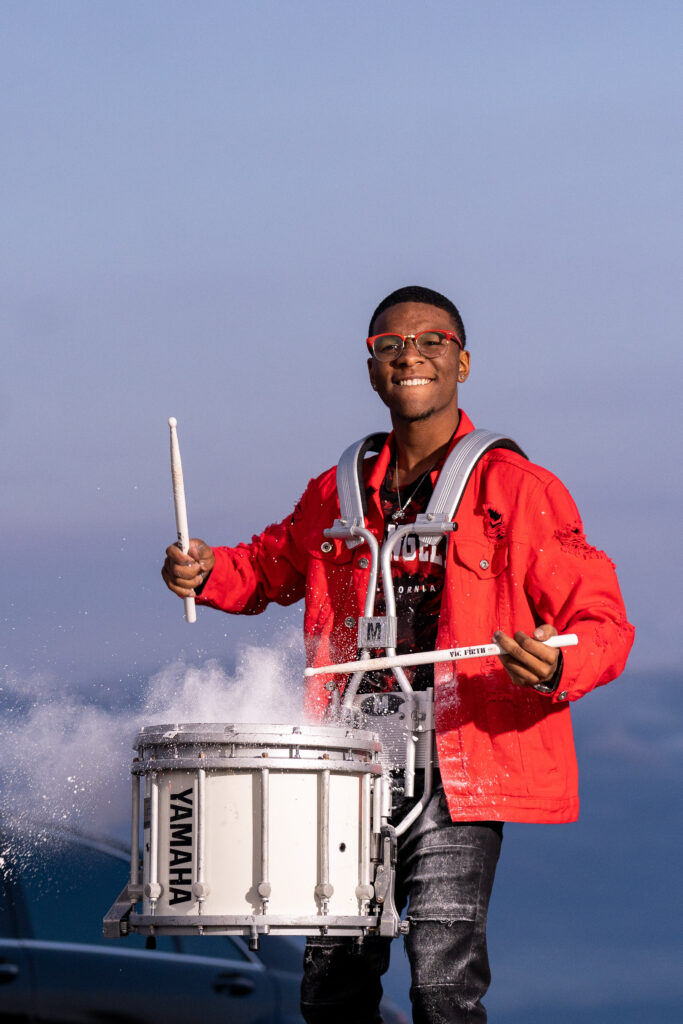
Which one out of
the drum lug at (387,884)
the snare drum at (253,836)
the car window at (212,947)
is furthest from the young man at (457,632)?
the car window at (212,947)

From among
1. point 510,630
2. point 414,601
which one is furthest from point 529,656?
point 414,601

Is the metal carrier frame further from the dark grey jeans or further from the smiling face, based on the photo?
the smiling face

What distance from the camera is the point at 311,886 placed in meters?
4.48

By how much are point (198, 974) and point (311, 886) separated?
223 centimetres

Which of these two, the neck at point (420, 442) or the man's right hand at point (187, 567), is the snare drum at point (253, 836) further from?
the neck at point (420, 442)

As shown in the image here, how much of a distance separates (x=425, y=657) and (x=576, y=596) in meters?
0.53

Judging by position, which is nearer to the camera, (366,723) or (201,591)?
(366,723)

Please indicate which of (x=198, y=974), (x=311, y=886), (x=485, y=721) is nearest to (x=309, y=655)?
(x=485, y=721)

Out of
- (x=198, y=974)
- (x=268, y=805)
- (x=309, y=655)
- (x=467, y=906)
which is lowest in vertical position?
(x=198, y=974)

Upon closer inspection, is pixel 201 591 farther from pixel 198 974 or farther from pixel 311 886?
pixel 198 974

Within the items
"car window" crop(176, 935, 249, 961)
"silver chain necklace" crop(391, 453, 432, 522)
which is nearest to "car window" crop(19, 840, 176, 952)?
"car window" crop(176, 935, 249, 961)

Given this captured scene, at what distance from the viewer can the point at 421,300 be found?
5.62 metres

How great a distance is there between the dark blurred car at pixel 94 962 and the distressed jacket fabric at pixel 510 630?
159 centimetres

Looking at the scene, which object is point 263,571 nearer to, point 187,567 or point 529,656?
point 187,567
